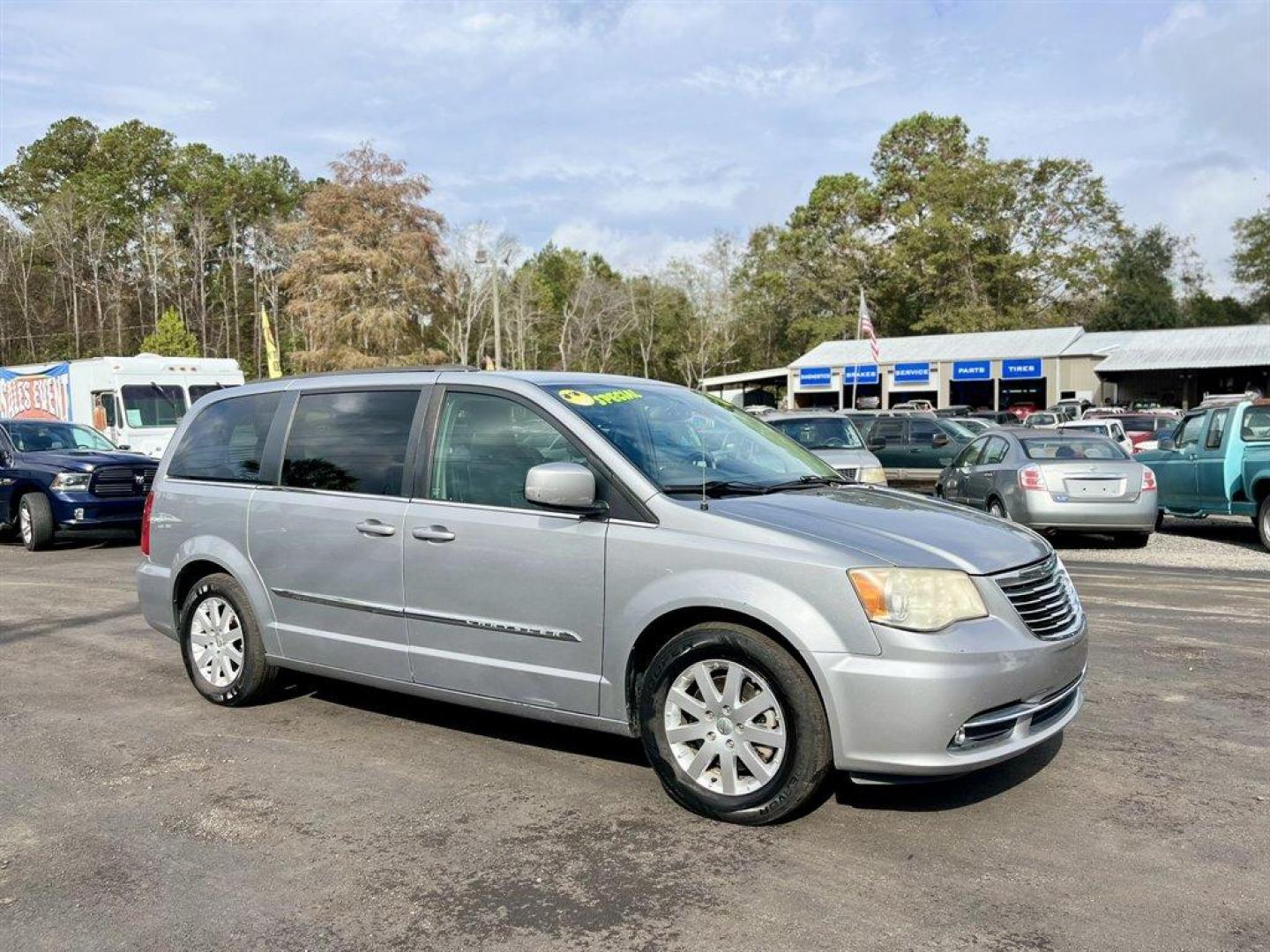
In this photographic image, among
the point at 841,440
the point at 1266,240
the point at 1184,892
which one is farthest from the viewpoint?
the point at 1266,240

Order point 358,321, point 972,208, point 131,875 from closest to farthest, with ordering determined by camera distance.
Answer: point 131,875 < point 358,321 < point 972,208

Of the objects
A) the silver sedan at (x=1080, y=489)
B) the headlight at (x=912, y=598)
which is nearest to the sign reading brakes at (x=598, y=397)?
the headlight at (x=912, y=598)

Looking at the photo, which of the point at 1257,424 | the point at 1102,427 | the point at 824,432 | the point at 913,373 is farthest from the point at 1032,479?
the point at 913,373

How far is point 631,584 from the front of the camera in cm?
434

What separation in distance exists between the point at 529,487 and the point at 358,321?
49244 millimetres

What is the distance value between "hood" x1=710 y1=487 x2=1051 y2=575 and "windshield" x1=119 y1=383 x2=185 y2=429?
66.5 feet

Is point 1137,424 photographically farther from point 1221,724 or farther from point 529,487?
point 529,487

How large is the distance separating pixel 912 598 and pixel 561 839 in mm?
1651

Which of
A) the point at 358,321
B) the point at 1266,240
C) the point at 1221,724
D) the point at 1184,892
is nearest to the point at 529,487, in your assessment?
the point at 1184,892

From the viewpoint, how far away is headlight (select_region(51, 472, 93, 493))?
1377 cm

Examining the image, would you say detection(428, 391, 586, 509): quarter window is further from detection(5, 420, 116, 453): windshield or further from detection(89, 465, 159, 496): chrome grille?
detection(5, 420, 116, 453): windshield

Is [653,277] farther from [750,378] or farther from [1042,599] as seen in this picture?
[1042,599]

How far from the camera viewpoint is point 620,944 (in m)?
3.27

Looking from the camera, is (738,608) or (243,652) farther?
(243,652)
